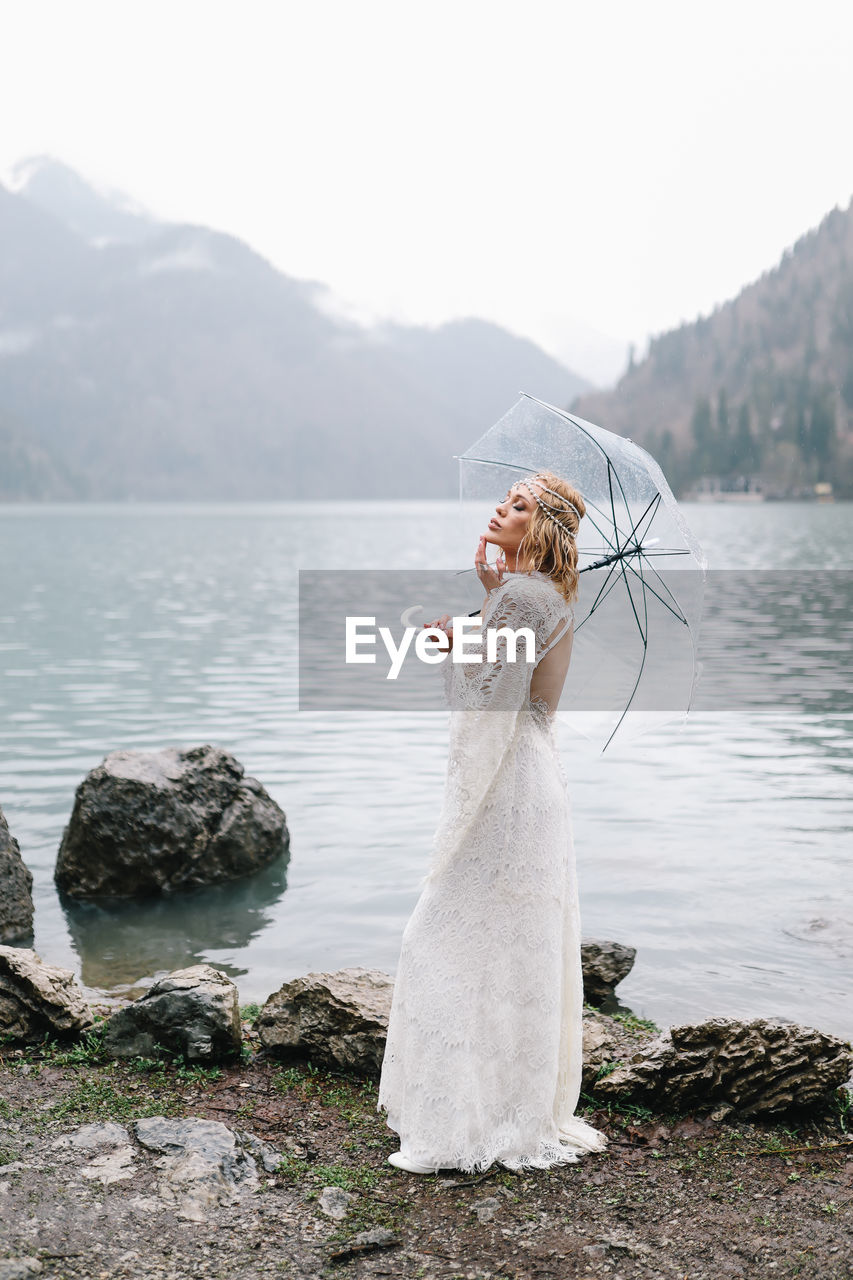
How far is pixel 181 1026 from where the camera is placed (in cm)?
518

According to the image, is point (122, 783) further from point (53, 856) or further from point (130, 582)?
point (130, 582)

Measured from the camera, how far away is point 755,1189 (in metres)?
4.00

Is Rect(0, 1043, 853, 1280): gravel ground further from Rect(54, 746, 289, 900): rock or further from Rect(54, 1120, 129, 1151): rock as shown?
Rect(54, 746, 289, 900): rock

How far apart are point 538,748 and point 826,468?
202 metres

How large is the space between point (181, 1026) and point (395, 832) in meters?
5.78

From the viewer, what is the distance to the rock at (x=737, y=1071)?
4.58m

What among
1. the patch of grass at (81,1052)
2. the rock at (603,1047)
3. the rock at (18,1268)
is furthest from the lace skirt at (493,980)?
the patch of grass at (81,1052)

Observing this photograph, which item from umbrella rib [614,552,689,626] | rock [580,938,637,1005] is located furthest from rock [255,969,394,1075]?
umbrella rib [614,552,689,626]

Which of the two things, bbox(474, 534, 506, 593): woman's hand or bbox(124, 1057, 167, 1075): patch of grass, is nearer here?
bbox(474, 534, 506, 593): woman's hand

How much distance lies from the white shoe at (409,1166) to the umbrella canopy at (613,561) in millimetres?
1638

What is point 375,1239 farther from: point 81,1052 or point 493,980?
point 81,1052

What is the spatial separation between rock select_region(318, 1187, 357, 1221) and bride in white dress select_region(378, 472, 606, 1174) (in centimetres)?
24


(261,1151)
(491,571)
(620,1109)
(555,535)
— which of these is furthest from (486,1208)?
(555,535)

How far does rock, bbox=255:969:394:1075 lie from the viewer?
510cm
